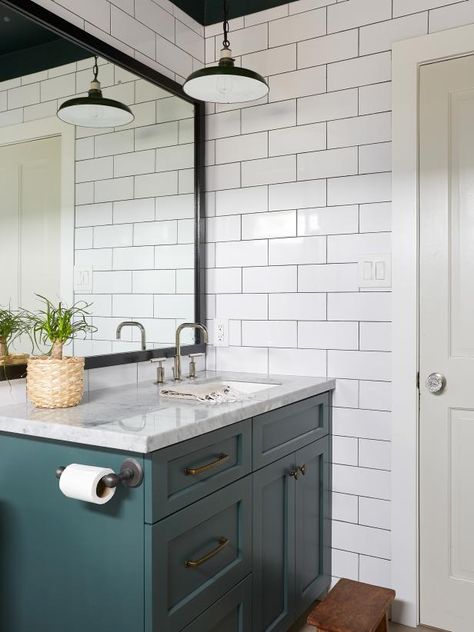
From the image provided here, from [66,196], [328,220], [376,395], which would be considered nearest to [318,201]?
[328,220]

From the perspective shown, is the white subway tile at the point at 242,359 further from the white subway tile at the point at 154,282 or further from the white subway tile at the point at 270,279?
the white subway tile at the point at 154,282

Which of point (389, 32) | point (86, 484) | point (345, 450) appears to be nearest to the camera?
point (86, 484)

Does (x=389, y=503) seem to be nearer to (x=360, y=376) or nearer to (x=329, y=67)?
(x=360, y=376)

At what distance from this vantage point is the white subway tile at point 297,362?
8.28ft

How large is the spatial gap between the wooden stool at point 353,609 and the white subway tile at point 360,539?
24 centimetres

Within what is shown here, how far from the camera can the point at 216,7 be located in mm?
2799

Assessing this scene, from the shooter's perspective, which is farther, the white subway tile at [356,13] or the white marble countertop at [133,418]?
the white subway tile at [356,13]

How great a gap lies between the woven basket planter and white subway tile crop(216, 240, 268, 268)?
1.12m

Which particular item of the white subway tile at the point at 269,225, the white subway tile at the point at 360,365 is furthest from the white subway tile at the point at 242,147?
the white subway tile at the point at 360,365

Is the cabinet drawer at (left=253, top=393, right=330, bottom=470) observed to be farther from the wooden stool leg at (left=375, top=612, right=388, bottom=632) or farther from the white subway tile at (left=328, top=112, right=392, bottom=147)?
the white subway tile at (left=328, top=112, right=392, bottom=147)

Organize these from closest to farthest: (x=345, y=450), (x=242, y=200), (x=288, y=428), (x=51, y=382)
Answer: (x=51, y=382), (x=288, y=428), (x=345, y=450), (x=242, y=200)

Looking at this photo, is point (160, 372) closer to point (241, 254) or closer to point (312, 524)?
point (241, 254)

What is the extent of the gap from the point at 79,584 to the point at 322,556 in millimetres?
1221

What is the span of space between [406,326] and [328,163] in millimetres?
775
